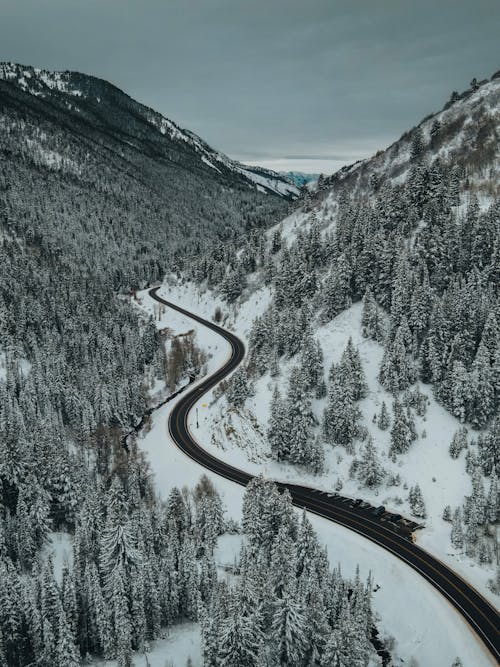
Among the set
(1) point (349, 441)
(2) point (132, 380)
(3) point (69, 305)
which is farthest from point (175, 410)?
(3) point (69, 305)

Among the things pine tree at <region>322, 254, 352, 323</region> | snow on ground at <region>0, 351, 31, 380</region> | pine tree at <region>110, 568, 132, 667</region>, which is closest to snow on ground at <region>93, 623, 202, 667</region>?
pine tree at <region>110, 568, 132, 667</region>

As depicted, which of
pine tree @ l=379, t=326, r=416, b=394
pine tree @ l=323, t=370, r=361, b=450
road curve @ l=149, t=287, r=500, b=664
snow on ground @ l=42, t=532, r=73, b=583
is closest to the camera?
road curve @ l=149, t=287, r=500, b=664

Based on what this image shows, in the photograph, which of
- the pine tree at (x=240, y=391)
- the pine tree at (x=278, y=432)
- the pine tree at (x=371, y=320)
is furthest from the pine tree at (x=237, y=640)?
the pine tree at (x=371, y=320)

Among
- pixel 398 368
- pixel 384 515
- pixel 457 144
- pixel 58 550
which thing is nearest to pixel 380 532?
pixel 384 515

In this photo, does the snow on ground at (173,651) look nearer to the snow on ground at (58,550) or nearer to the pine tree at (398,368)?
the snow on ground at (58,550)

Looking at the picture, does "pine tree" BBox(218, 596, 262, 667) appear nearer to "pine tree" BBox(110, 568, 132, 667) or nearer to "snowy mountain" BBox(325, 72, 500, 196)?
"pine tree" BBox(110, 568, 132, 667)
